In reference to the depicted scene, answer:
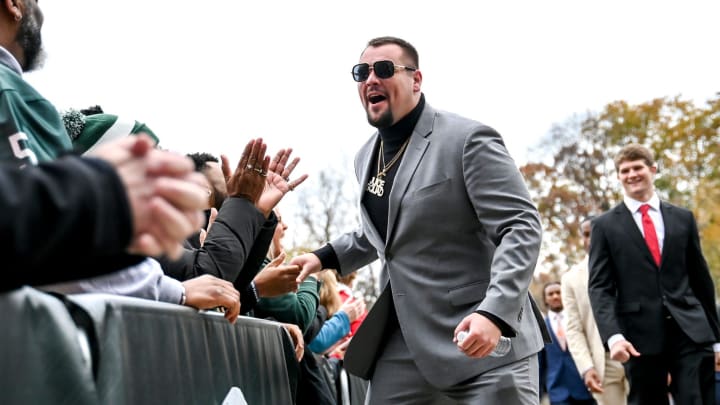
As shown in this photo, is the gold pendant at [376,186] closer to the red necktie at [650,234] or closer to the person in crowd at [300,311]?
the person in crowd at [300,311]

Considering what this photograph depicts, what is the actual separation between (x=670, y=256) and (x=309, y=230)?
106ft

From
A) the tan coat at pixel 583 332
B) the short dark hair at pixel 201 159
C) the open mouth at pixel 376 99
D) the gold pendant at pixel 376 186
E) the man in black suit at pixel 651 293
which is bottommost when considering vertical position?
the tan coat at pixel 583 332

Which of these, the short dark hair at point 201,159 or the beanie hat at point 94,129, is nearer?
the beanie hat at point 94,129

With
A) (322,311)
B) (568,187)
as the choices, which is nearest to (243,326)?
(322,311)

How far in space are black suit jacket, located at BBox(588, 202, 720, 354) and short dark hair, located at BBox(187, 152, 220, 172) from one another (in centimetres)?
330

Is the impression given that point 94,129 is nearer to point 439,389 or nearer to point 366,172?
point 366,172

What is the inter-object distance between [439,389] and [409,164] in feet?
3.52

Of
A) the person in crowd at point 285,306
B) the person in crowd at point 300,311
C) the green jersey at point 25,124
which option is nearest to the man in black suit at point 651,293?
the person in crowd at point 300,311

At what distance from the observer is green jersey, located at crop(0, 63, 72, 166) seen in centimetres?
249

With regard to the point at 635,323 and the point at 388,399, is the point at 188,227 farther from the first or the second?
the point at 635,323

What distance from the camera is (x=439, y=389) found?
4.21 m

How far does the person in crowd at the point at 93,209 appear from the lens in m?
1.30

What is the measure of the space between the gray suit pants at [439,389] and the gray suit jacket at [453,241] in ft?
0.18

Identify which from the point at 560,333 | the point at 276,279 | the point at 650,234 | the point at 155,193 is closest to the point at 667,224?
the point at 650,234
